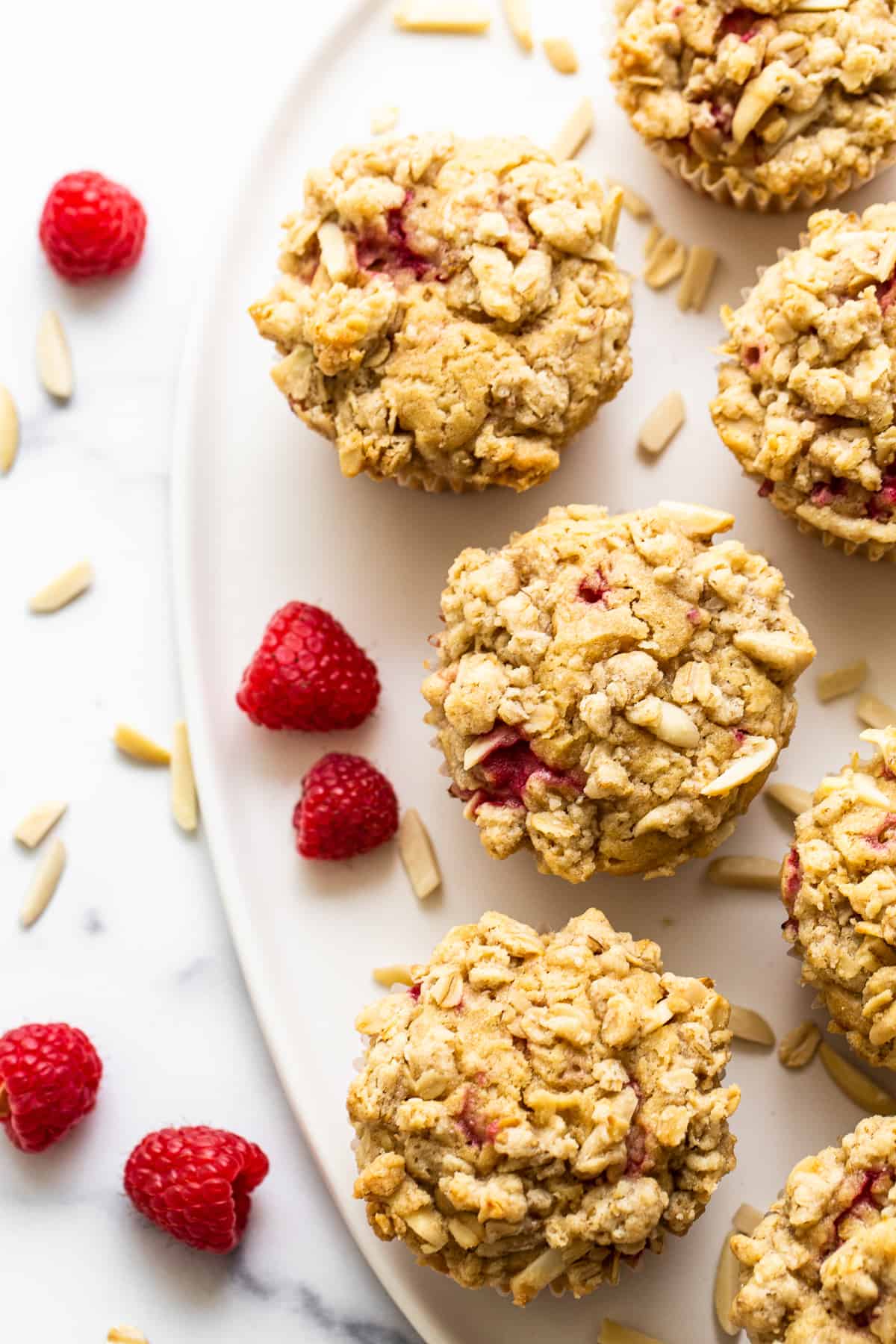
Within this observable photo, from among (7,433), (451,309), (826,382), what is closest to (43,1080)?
(7,433)

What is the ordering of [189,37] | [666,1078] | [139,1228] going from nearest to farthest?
[666,1078] → [139,1228] → [189,37]

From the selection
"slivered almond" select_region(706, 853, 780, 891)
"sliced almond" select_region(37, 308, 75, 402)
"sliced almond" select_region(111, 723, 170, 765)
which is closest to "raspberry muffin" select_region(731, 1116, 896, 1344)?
"slivered almond" select_region(706, 853, 780, 891)

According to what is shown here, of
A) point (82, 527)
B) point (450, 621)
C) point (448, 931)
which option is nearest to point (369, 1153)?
point (448, 931)

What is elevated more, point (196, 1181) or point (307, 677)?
point (307, 677)

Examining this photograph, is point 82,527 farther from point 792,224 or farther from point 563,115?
point 792,224

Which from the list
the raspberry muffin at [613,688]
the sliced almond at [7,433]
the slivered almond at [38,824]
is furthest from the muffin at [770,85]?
the slivered almond at [38,824]

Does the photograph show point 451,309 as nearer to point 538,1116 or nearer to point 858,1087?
point 538,1116
